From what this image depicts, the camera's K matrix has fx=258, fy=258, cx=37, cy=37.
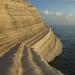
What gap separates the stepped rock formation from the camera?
22.3 meters

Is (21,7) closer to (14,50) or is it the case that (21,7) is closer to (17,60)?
(14,50)

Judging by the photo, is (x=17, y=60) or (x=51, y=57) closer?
(x=17, y=60)

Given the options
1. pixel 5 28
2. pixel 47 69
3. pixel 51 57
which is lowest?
pixel 51 57

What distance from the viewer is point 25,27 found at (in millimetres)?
44406

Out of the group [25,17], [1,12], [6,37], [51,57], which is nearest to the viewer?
[6,37]

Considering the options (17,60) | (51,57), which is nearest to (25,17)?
(51,57)

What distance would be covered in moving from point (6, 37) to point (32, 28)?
15766 mm

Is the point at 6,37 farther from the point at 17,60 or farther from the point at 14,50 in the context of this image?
the point at 17,60

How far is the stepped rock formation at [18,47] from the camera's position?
22.3 m

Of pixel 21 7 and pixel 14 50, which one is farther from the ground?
pixel 21 7

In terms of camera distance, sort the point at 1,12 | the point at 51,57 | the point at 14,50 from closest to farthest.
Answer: the point at 14,50
the point at 1,12
the point at 51,57

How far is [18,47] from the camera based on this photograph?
30.2 meters

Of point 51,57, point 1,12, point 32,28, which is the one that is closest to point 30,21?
point 32,28

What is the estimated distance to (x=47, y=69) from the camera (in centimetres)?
2347
